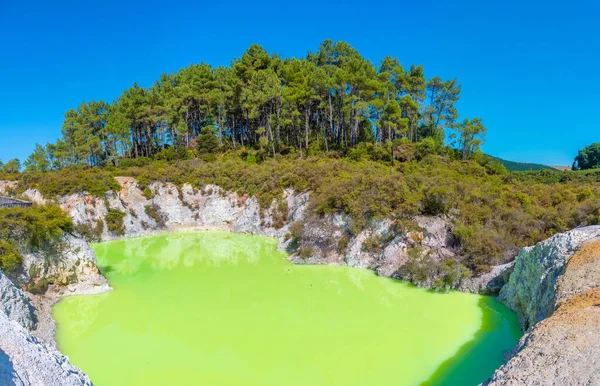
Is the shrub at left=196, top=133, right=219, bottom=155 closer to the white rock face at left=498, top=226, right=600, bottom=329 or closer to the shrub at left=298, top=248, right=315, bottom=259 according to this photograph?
the shrub at left=298, top=248, right=315, bottom=259

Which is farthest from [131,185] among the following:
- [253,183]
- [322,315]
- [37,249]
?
[322,315]

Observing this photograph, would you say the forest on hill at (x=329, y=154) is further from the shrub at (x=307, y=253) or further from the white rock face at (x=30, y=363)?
the white rock face at (x=30, y=363)

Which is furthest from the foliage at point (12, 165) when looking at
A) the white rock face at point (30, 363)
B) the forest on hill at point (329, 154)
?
the white rock face at point (30, 363)

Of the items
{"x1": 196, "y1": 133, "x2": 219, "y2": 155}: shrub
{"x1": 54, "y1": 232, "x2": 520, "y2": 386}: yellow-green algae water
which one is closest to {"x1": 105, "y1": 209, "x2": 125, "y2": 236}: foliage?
{"x1": 54, "y1": 232, "x2": 520, "y2": 386}: yellow-green algae water

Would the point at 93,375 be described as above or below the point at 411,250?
below

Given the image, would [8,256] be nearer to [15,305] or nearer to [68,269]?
[68,269]

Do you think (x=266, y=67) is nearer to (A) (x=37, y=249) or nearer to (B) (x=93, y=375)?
(A) (x=37, y=249)
